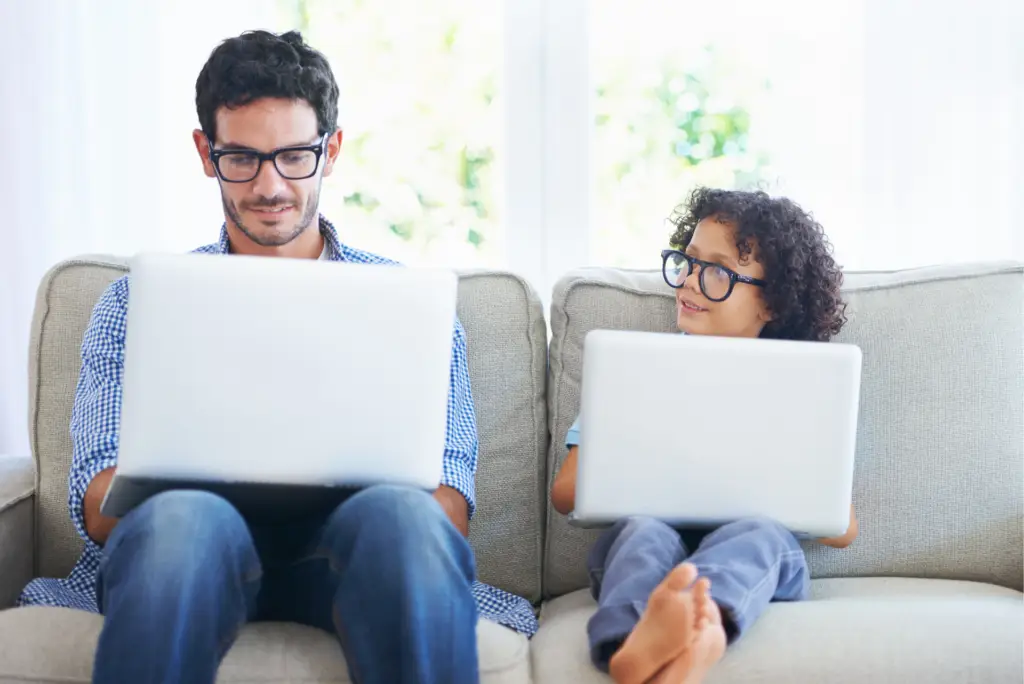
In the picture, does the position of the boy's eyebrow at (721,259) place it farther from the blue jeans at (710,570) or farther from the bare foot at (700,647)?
the bare foot at (700,647)

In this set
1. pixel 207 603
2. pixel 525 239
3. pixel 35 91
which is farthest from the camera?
pixel 525 239

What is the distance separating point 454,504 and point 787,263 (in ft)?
2.30

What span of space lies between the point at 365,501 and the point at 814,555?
0.83 m

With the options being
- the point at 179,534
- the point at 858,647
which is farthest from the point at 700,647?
the point at 179,534

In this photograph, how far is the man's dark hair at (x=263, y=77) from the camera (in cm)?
170

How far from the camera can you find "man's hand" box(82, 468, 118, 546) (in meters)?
1.44

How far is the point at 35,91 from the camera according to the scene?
8.31 ft

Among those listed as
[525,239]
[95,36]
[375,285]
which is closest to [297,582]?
[375,285]

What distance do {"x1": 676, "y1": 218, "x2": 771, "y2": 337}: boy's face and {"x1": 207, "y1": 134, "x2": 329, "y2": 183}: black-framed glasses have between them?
0.62 metres

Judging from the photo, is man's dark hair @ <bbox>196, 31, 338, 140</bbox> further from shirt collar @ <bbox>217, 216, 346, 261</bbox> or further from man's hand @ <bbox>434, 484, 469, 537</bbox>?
man's hand @ <bbox>434, 484, 469, 537</bbox>

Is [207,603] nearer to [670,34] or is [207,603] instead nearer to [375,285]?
[375,285]

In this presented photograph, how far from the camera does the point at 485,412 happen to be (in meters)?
1.82

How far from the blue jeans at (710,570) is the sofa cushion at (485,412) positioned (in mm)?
282

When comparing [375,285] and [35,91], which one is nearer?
[375,285]
